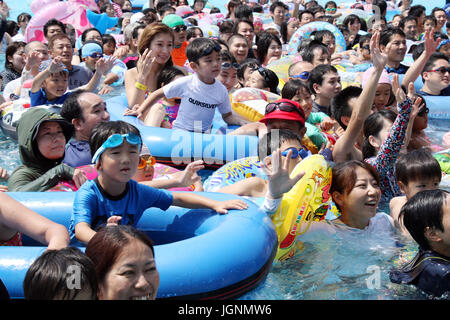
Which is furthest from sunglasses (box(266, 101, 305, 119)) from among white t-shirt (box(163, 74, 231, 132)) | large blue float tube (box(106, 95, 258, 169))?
white t-shirt (box(163, 74, 231, 132))

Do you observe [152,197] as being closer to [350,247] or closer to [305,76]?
[350,247]

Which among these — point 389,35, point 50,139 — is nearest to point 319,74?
point 389,35

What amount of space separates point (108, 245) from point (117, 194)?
1.09 m

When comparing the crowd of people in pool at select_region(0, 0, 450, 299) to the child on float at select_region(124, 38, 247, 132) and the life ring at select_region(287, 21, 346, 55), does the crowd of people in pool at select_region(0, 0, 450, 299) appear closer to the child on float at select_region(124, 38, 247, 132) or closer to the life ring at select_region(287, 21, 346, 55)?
the child on float at select_region(124, 38, 247, 132)

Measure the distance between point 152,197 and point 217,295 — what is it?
728mm

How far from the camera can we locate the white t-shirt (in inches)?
219

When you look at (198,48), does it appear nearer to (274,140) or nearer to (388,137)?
(274,140)

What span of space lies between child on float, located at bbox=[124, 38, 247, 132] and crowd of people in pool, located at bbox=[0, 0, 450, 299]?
0.04ft

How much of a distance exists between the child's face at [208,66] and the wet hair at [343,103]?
47.1 inches

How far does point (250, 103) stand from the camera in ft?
19.7

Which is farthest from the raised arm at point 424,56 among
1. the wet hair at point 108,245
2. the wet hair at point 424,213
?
the wet hair at point 108,245

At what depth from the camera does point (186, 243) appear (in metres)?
2.95

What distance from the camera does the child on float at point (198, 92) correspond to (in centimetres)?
555

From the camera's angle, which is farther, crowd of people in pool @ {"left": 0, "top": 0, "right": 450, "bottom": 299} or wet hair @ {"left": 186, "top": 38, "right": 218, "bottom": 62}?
wet hair @ {"left": 186, "top": 38, "right": 218, "bottom": 62}
